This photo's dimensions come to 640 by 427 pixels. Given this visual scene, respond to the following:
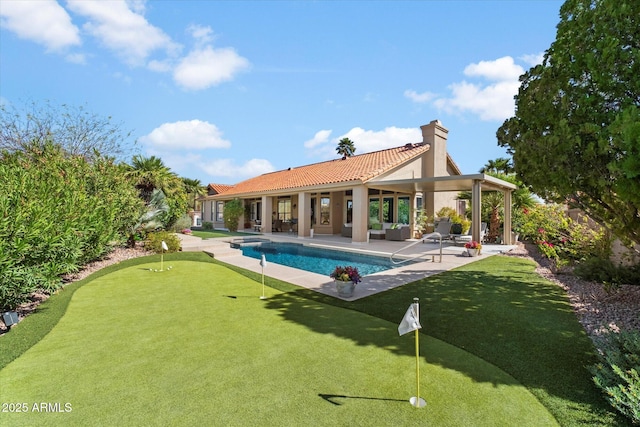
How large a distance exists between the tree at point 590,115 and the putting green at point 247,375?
3.48 metres

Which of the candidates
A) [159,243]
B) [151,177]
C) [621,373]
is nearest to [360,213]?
[159,243]

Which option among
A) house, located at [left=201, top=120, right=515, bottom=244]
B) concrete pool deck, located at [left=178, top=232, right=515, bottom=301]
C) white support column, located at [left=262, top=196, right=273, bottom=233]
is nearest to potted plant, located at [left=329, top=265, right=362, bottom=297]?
concrete pool deck, located at [left=178, top=232, right=515, bottom=301]

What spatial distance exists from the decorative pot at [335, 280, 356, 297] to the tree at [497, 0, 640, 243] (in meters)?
4.59

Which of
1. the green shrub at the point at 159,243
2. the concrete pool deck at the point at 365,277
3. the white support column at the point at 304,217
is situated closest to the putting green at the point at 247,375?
the concrete pool deck at the point at 365,277

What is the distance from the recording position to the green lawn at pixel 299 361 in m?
3.18

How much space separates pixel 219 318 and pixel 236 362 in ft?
6.43

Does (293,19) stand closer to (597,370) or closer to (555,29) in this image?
(555,29)

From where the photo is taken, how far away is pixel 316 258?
49.6 feet

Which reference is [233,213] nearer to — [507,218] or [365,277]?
[365,277]

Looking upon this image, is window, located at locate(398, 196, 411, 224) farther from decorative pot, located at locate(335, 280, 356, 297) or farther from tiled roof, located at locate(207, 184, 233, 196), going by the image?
tiled roof, located at locate(207, 184, 233, 196)

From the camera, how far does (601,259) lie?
788 centimetres

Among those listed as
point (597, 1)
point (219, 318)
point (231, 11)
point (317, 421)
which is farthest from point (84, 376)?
point (231, 11)

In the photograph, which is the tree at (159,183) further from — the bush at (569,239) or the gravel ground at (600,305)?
the bush at (569,239)

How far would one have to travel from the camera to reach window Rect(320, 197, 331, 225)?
80.9 feet
